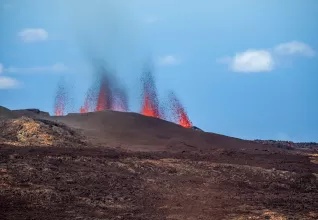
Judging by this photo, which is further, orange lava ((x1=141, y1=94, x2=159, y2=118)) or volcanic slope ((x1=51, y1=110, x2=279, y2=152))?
orange lava ((x1=141, y1=94, x2=159, y2=118))

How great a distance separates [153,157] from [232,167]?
504 cm

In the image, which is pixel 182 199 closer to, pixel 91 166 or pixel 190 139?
pixel 91 166

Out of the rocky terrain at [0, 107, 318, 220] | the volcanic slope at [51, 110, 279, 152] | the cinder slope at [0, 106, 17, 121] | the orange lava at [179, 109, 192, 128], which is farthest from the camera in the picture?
the orange lava at [179, 109, 192, 128]

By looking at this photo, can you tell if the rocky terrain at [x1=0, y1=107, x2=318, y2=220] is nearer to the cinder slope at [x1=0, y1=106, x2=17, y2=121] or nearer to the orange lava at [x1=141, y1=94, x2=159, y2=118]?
the cinder slope at [x1=0, y1=106, x2=17, y2=121]

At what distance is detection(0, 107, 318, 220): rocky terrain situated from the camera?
57.4 ft

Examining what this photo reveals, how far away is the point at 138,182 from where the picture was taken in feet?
74.7

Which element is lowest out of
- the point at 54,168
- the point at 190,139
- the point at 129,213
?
the point at 129,213

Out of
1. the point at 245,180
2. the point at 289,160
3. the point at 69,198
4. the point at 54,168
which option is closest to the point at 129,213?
the point at 69,198

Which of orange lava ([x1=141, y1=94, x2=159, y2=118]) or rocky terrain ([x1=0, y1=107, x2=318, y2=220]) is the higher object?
orange lava ([x1=141, y1=94, x2=159, y2=118])

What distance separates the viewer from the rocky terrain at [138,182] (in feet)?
57.4

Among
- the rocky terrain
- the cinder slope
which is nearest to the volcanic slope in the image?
→ the rocky terrain

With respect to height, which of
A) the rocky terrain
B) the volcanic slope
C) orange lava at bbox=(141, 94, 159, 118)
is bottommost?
the rocky terrain

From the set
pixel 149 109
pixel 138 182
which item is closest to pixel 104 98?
pixel 149 109

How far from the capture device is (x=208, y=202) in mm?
19688
